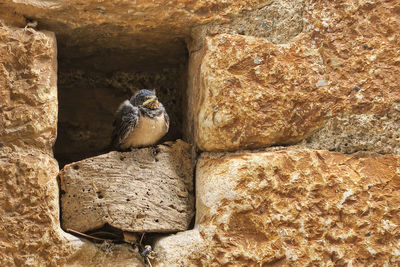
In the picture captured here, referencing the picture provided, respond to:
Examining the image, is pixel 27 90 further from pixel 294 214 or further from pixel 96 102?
pixel 294 214

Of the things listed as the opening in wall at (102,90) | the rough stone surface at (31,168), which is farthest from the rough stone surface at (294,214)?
the opening in wall at (102,90)

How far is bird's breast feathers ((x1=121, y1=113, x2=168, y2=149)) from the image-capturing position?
2.53 metres

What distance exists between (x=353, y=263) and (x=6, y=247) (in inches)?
47.9

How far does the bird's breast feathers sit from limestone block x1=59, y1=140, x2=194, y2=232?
0.86 ft

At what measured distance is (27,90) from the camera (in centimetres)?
207

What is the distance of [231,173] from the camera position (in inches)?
81.4

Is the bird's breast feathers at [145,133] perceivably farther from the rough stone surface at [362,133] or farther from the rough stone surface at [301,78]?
the rough stone surface at [362,133]

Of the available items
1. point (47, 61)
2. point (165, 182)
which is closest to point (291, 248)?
point (165, 182)

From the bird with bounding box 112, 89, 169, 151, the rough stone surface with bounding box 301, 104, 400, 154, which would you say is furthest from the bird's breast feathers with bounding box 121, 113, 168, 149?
the rough stone surface with bounding box 301, 104, 400, 154

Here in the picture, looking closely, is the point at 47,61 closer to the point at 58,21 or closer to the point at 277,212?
the point at 58,21

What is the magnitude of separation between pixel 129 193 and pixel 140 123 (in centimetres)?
53

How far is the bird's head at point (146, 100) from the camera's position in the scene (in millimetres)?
2619

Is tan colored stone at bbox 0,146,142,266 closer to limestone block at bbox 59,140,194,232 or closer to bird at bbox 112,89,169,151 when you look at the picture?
limestone block at bbox 59,140,194,232

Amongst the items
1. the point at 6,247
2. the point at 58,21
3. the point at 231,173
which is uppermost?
the point at 58,21
